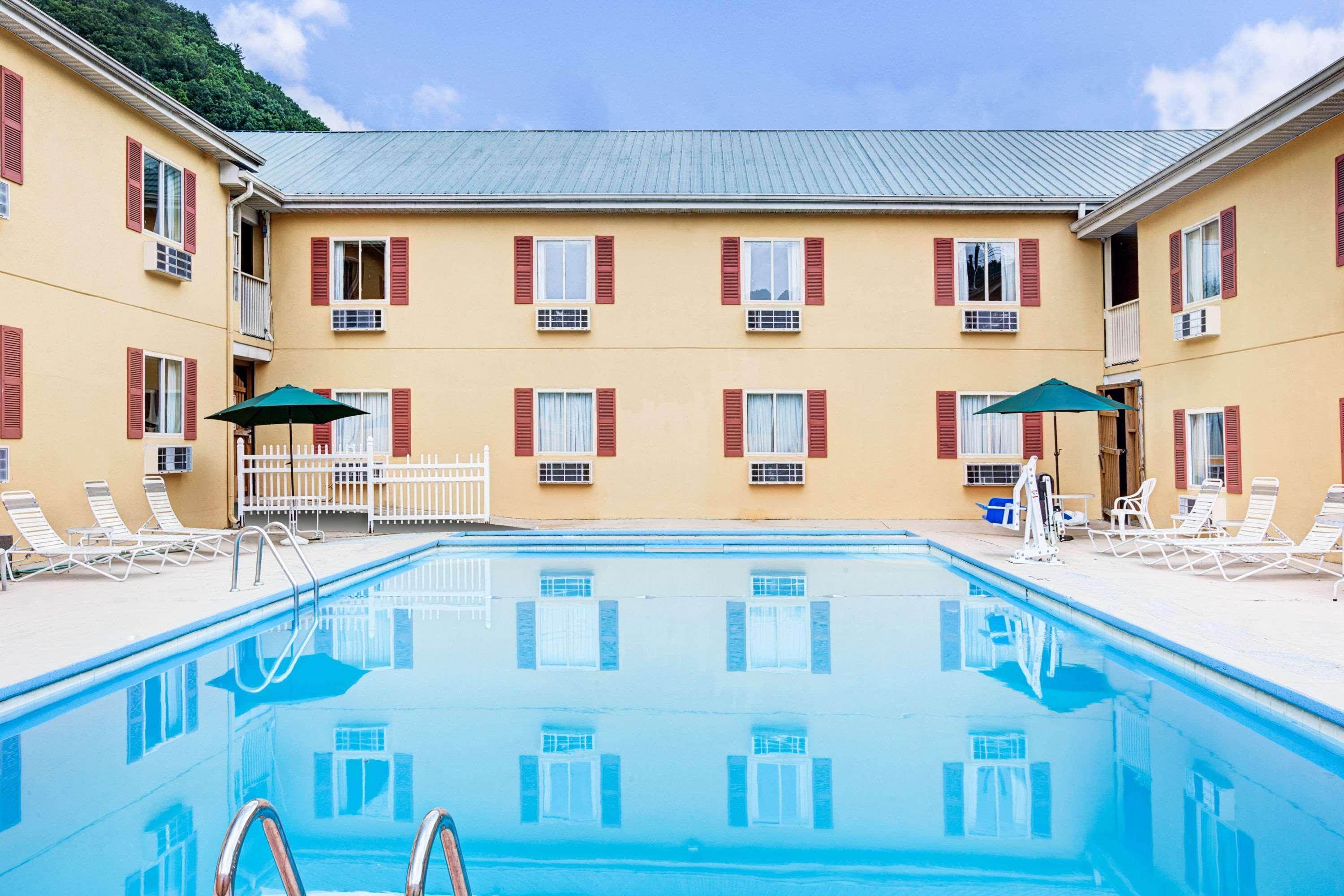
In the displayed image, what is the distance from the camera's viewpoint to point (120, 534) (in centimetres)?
942

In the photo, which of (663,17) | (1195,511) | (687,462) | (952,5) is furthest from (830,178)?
(952,5)

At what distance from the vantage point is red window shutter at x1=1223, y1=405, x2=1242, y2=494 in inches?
426

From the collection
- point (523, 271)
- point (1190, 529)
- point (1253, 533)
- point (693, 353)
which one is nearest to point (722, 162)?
point (693, 353)

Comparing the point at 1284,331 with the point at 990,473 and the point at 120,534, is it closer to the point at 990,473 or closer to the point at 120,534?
the point at 990,473

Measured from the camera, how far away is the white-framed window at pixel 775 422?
14664mm

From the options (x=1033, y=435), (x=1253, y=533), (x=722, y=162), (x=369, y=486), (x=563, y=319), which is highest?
(x=722, y=162)

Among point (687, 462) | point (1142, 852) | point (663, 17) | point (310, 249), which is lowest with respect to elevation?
point (1142, 852)

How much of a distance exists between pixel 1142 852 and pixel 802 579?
6.35m

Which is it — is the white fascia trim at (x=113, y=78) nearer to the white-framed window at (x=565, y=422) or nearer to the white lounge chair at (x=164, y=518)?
the white lounge chair at (x=164, y=518)

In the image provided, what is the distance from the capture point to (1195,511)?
10.1 meters

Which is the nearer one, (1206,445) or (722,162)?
(1206,445)

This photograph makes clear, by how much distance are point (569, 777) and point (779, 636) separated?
10.3ft

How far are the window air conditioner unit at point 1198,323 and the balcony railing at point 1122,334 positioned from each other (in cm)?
176

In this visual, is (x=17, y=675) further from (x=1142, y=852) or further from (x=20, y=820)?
(x=1142, y=852)
